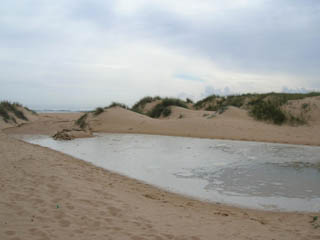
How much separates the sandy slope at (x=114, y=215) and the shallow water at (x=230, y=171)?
1.95 feet

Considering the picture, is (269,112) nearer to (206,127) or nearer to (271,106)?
(271,106)

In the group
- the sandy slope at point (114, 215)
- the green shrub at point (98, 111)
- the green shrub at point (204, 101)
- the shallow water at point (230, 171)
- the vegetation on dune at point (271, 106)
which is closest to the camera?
the sandy slope at point (114, 215)

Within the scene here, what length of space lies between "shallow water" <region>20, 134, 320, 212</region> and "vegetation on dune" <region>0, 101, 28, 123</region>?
43.3 feet

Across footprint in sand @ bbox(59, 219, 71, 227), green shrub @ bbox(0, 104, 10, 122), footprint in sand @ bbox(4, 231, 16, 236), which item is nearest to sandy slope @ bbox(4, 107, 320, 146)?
green shrub @ bbox(0, 104, 10, 122)

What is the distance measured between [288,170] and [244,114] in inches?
388

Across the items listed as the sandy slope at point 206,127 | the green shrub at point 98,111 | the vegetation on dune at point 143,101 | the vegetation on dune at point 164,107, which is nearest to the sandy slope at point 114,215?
the sandy slope at point 206,127

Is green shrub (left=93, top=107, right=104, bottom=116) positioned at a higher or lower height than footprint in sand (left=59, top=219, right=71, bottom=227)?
higher

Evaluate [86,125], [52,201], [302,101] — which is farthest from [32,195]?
[302,101]

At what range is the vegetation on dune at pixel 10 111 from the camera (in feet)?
64.3

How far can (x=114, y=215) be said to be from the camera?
3402mm

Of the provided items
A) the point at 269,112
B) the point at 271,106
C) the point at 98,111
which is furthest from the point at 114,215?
the point at 98,111

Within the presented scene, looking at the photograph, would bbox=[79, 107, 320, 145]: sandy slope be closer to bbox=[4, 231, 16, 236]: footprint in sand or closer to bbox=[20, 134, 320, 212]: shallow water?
bbox=[20, 134, 320, 212]: shallow water

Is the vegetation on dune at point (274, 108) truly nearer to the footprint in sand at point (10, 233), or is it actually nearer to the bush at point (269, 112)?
the bush at point (269, 112)

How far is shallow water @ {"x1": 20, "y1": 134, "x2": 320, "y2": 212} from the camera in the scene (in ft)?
15.5
